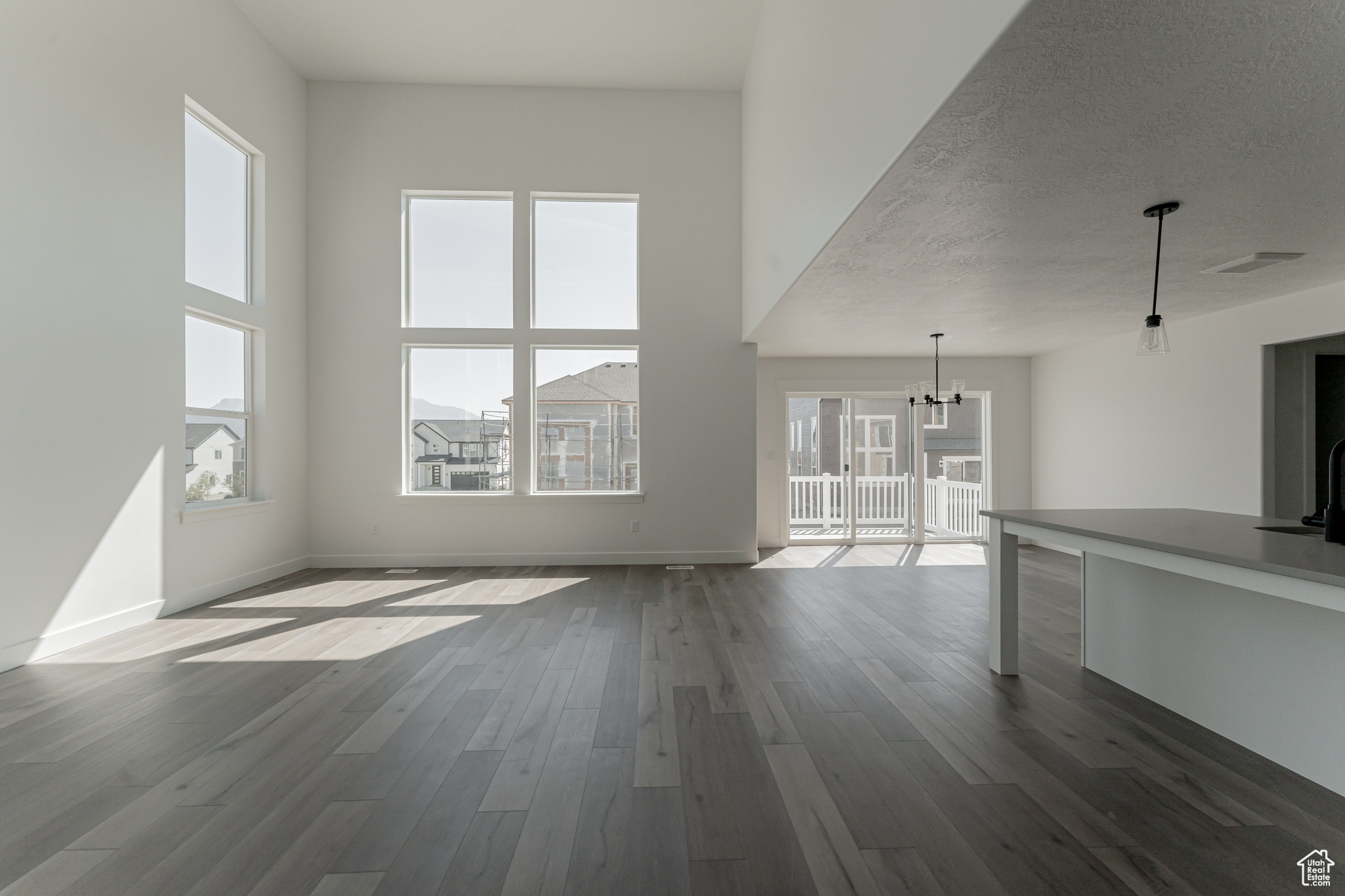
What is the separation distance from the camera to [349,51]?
5859mm

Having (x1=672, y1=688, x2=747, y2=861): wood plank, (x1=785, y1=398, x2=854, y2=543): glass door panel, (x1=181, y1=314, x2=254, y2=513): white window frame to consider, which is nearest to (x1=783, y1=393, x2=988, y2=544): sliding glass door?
(x1=785, y1=398, x2=854, y2=543): glass door panel

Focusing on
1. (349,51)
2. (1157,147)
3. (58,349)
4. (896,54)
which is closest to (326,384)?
(58,349)

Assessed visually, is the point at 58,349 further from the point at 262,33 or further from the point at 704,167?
the point at 704,167

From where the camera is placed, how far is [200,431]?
16.2ft

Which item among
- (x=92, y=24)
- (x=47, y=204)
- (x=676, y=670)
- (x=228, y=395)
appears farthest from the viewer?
(x=228, y=395)

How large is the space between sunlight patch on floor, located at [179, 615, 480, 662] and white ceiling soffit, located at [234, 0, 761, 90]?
4.93m

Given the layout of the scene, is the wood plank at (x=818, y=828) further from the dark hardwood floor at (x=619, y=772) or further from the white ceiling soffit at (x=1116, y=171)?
the white ceiling soffit at (x=1116, y=171)

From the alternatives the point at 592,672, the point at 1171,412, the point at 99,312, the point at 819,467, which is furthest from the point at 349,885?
the point at 819,467

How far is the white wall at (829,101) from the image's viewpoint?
1.94 m

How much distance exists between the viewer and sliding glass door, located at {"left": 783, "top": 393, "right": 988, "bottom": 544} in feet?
26.0

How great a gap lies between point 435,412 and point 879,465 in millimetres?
5294

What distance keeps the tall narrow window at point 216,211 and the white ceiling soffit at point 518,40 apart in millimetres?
1284

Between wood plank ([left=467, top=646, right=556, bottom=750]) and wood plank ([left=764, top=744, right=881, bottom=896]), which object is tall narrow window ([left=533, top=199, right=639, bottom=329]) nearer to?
wood plank ([left=467, top=646, right=556, bottom=750])

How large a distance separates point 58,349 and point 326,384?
269 cm
